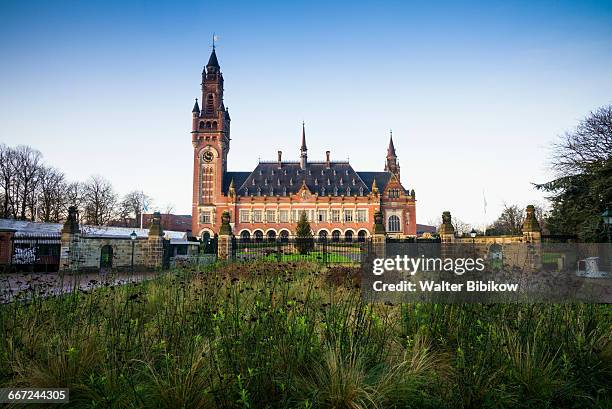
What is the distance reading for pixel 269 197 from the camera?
5344 cm

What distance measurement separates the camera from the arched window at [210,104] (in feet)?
180

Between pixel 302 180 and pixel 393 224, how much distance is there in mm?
15042

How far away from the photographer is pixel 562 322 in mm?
4504

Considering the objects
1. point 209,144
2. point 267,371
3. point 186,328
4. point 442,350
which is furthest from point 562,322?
point 209,144

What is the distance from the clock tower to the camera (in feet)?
174

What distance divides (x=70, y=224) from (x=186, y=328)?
17484mm

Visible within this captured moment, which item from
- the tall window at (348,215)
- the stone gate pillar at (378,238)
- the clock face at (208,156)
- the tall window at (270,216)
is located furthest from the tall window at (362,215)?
the stone gate pillar at (378,238)

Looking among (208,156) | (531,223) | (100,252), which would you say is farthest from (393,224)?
(100,252)

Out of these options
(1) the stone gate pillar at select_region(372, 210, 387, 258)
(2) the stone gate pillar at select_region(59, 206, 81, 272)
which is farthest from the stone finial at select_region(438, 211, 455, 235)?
(2) the stone gate pillar at select_region(59, 206, 81, 272)

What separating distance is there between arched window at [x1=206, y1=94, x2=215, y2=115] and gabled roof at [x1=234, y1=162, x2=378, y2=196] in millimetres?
10499

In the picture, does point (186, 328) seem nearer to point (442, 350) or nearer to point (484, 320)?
point (442, 350)

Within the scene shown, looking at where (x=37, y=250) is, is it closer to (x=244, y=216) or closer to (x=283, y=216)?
(x=244, y=216)

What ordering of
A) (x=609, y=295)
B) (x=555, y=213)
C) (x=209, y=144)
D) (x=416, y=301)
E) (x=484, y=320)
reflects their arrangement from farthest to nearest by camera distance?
1. (x=209, y=144)
2. (x=555, y=213)
3. (x=609, y=295)
4. (x=416, y=301)
5. (x=484, y=320)

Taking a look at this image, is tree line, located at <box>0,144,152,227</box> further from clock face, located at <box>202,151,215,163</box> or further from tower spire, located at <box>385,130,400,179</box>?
tower spire, located at <box>385,130,400,179</box>
